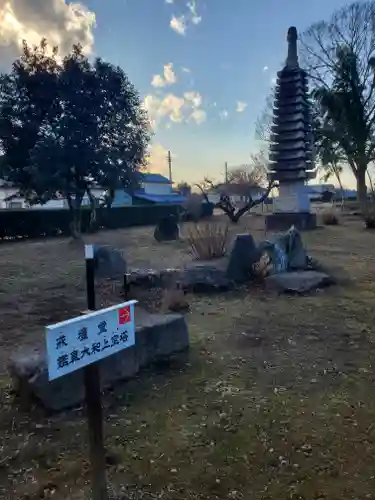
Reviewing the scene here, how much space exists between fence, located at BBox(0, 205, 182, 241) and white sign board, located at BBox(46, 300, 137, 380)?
49.1 ft

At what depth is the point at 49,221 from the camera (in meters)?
17.3

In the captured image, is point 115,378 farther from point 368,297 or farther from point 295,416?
point 368,297

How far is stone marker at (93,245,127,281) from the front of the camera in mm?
7141

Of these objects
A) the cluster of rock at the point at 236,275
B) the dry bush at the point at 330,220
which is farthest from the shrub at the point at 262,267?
the dry bush at the point at 330,220

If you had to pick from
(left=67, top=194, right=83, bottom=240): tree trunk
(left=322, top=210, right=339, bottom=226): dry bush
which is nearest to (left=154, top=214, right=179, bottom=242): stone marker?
(left=67, top=194, right=83, bottom=240): tree trunk

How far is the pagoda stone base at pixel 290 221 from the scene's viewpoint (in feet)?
48.9

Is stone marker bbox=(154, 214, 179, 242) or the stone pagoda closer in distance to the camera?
stone marker bbox=(154, 214, 179, 242)

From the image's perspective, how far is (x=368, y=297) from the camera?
5812 mm

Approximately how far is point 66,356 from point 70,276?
19.2 ft

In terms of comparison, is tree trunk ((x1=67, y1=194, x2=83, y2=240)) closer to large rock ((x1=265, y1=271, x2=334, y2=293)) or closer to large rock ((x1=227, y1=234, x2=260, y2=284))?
large rock ((x1=227, y1=234, x2=260, y2=284))

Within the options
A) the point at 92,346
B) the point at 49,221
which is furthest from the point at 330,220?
the point at 92,346

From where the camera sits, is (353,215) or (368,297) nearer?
(368,297)

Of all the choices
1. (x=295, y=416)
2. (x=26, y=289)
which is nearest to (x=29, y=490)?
(x=295, y=416)

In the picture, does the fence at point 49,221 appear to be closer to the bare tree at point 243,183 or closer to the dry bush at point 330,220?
the bare tree at point 243,183
